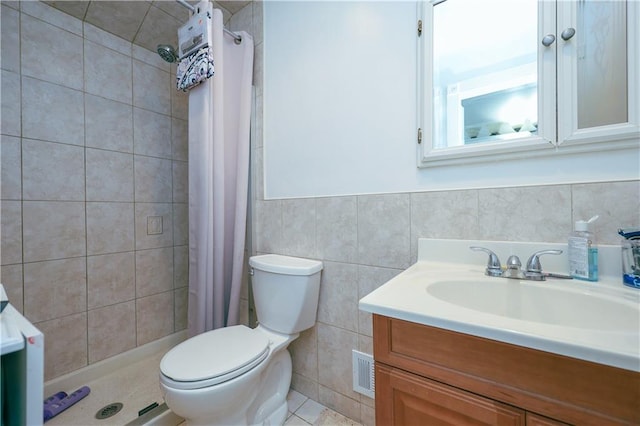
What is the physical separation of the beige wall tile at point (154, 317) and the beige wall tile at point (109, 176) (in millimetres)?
705

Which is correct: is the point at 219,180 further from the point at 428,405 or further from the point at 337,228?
the point at 428,405

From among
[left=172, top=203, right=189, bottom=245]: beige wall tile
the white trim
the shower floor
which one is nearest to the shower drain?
the shower floor

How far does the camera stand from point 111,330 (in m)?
1.63

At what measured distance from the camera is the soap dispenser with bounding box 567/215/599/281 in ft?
2.36

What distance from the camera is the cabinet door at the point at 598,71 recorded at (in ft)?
2.36

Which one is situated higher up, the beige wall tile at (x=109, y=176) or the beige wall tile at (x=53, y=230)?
the beige wall tile at (x=109, y=176)

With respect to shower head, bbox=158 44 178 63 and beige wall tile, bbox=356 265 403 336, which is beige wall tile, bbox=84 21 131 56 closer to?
shower head, bbox=158 44 178 63

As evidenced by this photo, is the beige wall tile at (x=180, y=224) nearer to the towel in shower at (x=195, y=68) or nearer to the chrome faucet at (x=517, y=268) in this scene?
the towel in shower at (x=195, y=68)

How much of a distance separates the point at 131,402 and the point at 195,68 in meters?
1.74

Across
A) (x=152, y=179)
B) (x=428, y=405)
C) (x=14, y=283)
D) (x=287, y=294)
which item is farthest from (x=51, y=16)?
(x=428, y=405)

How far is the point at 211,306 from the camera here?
1399 millimetres

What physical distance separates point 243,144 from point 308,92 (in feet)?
1.53

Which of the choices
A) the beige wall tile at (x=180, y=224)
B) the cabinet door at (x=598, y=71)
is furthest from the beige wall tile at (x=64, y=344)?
the cabinet door at (x=598, y=71)

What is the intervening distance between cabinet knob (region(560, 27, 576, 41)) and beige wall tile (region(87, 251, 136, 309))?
2.31 metres
